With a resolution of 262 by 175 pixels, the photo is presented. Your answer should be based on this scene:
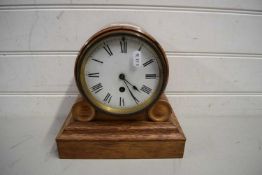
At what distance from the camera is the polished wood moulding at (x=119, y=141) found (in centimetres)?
75

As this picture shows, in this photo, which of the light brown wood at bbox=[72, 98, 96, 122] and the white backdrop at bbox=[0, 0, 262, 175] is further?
the white backdrop at bbox=[0, 0, 262, 175]

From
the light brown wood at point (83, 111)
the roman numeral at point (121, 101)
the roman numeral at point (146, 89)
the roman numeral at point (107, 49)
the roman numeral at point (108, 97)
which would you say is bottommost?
the light brown wood at point (83, 111)

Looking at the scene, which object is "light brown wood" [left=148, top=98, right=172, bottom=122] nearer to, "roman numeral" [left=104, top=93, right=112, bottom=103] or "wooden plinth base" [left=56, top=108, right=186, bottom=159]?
"wooden plinth base" [left=56, top=108, right=186, bottom=159]

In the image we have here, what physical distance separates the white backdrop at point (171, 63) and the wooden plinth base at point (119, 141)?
0.35 feet

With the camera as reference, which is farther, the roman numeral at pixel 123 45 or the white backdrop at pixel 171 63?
the white backdrop at pixel 171 63

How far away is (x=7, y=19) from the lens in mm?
973

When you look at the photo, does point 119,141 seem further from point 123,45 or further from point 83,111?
point 123,45

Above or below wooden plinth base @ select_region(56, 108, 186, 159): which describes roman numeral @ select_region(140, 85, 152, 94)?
above

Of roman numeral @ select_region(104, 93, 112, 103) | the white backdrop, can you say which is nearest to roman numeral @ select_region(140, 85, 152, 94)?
→ roman numeral @ select_region(104, 93, 112, 103)

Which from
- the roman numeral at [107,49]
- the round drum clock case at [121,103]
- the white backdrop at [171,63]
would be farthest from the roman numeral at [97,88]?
the white backdrop at [171,63]

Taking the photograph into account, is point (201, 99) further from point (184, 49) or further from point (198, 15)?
point (198, 15)

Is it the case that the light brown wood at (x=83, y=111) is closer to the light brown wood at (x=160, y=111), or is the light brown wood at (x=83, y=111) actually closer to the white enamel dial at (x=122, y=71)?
the white enamel dial at (x=122, y=71)

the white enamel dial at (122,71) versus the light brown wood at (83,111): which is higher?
the white enamel dial at (122,71)

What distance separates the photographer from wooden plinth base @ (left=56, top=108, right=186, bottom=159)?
0.75 m
